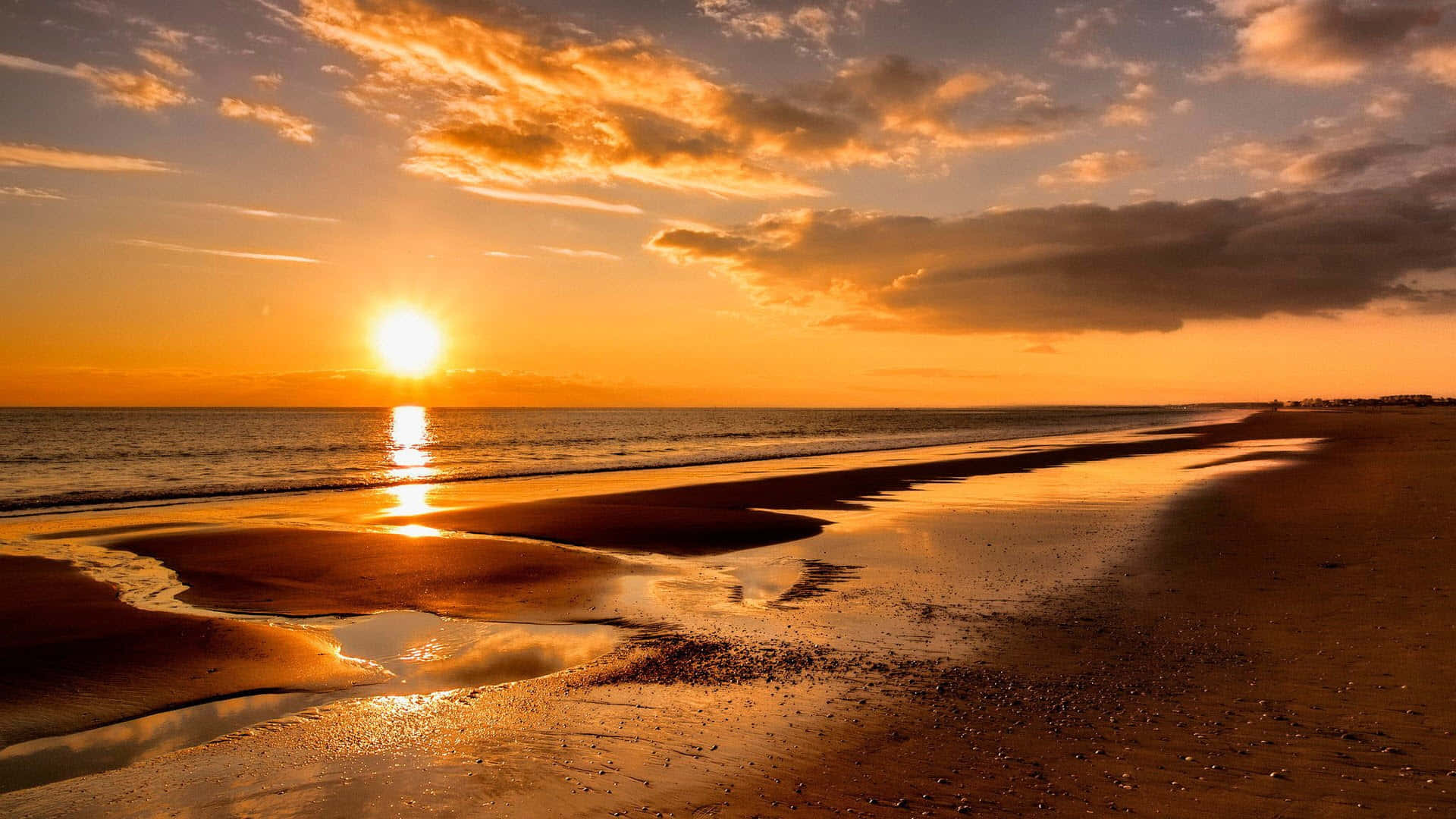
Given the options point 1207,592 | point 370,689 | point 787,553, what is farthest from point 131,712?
point 1207,592

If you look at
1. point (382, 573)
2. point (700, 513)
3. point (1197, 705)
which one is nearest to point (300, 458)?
point (700, 513)

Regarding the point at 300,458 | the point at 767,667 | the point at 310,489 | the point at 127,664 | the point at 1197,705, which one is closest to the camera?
the point at 1197,705

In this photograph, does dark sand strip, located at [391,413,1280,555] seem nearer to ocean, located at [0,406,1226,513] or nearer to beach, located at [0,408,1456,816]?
beach, located at [0,408,1456,816]

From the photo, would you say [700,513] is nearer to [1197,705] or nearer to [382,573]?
[382,573]

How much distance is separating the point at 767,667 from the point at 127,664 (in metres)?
8.27

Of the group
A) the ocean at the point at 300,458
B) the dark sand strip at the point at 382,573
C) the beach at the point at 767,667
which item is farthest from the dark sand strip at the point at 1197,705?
the ocean at the point at 300,458

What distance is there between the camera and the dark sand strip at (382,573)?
13.5 metres

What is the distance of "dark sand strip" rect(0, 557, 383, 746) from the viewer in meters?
8.87

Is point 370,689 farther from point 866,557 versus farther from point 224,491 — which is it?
point 224,491

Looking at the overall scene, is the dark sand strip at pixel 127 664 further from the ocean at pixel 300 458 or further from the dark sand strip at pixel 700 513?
the ocean at pixel 300 458

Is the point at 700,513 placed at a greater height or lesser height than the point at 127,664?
lesser

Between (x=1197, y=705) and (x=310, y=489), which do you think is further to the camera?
(x=310, y=489)

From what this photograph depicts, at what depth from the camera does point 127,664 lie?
1027cm

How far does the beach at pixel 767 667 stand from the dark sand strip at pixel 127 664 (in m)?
0.06
